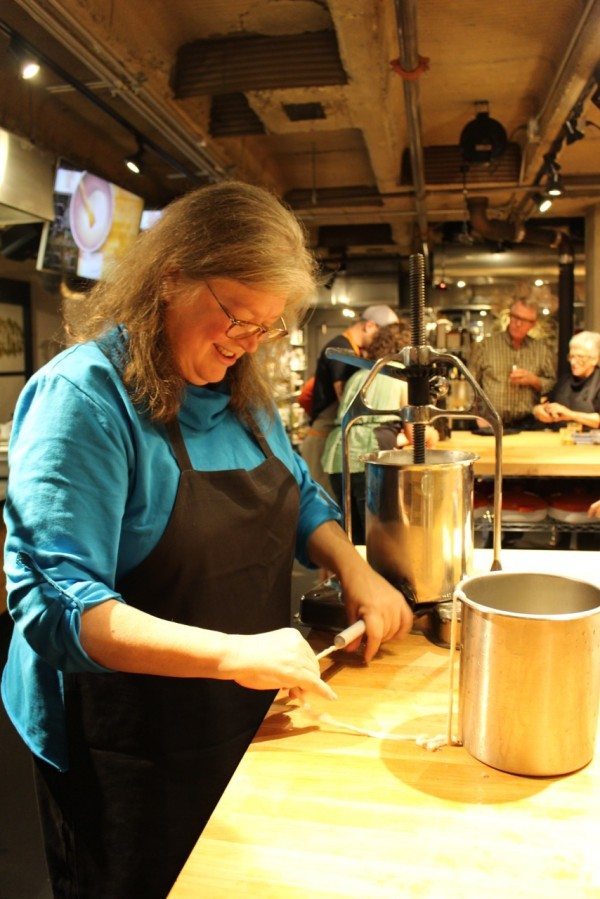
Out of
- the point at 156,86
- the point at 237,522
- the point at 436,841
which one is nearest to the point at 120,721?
the point at 237,522

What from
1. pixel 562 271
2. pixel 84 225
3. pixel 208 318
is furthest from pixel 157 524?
pixel 562 271

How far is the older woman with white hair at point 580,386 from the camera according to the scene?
5078 millimetres

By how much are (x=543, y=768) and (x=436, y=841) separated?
7.0 inches

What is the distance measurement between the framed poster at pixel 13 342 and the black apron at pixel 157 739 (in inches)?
205

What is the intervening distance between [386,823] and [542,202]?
6.46 metres

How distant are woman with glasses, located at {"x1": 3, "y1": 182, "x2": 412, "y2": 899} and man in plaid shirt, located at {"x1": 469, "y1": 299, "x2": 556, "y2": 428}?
4755 mm

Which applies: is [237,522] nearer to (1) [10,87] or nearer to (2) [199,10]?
(2) [199,10]

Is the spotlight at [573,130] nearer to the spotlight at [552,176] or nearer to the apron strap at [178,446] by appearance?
the spotlight at [552,176]

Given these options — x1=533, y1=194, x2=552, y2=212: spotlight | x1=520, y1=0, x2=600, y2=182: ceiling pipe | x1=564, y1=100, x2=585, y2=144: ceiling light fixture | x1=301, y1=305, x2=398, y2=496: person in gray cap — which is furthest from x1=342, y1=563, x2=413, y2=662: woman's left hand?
x1=533, y1=194, x2=552, y2=212: spotlight

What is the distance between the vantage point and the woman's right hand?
34.9 inches

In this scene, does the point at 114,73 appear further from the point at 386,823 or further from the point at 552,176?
the point at 386,823

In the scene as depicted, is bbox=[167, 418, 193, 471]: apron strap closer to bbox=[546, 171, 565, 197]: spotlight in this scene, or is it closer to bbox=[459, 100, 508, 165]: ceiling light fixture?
bbox=[459, 100, 508, 165]: ceiling light fixture

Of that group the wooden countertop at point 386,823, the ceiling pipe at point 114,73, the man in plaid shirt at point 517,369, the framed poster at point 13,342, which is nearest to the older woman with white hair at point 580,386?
the man in plaid shirt at point 517,369

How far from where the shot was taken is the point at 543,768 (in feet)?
2.73
